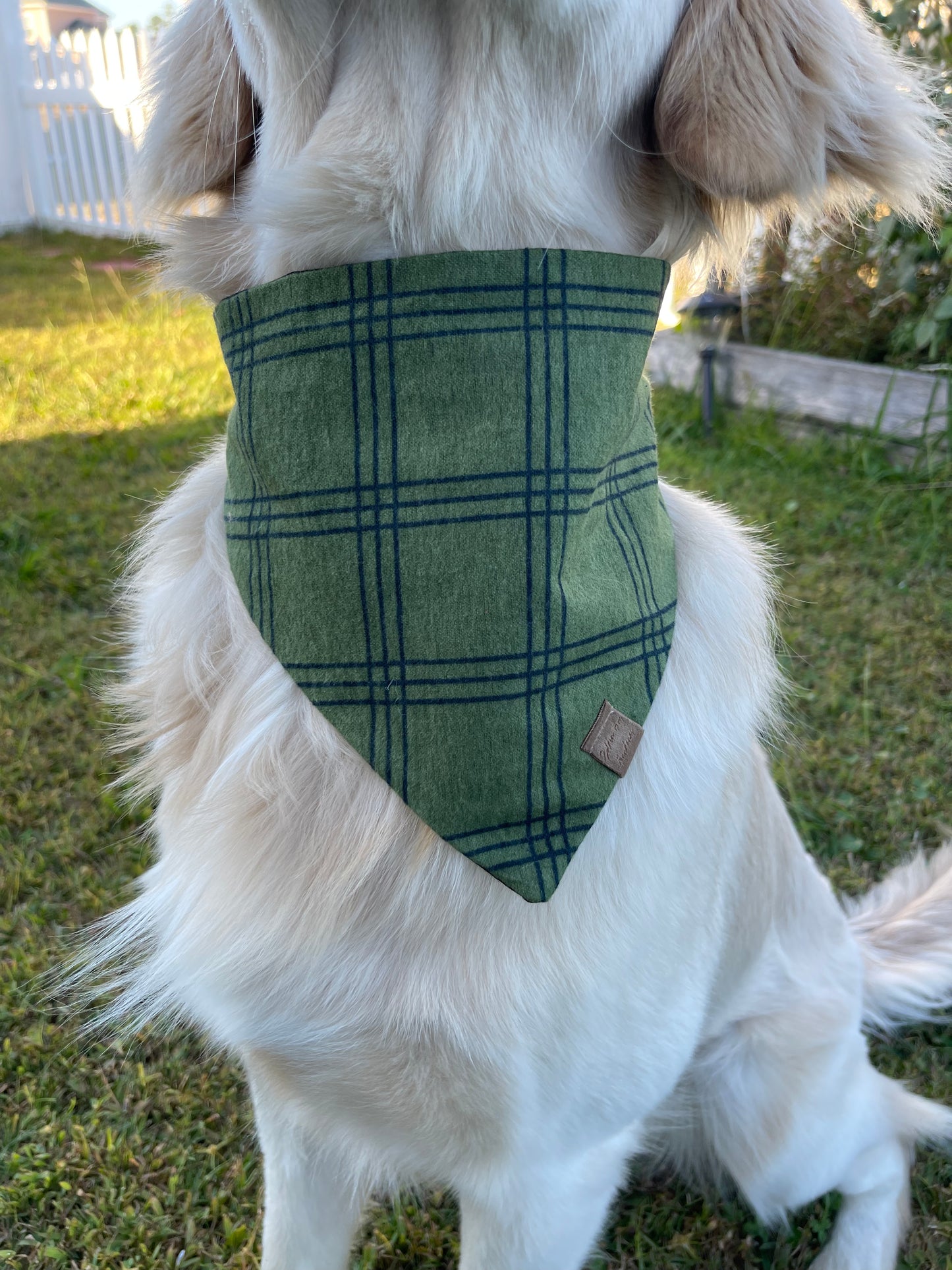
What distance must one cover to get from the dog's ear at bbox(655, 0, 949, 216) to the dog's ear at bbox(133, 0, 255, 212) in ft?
1.45

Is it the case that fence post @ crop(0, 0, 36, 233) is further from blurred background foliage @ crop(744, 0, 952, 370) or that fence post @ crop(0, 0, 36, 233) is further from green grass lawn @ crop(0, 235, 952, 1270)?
blurred background foliage @ crop(744, 0, 952, 370)

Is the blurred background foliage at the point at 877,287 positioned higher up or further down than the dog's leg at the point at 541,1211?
higher up

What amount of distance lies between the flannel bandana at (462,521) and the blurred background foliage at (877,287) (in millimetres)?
2713

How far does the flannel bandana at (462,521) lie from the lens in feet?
2.95

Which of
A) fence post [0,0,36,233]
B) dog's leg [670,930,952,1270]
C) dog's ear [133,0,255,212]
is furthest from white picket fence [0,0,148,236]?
dog's leg [670,930,952,1270]

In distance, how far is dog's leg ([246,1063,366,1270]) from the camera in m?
1.24

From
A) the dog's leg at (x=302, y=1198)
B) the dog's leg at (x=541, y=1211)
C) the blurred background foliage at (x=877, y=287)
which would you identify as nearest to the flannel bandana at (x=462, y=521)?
the dog's leg at (x=541, y=1211)

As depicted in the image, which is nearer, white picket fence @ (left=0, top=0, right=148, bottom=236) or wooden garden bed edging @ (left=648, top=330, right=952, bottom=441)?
wooden garden bed edging @ (left=648, top=330, right=952, bottom=441)

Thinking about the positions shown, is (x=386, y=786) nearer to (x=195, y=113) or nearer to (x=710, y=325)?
(x=195, y=113)

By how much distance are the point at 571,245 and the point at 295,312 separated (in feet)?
0.89

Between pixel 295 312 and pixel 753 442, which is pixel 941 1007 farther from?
pixel 753 442

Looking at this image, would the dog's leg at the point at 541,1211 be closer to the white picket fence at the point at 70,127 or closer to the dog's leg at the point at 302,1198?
the dog's leg at the point at 302,1198

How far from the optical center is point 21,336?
5.72m

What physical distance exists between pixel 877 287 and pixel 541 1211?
393 cm
